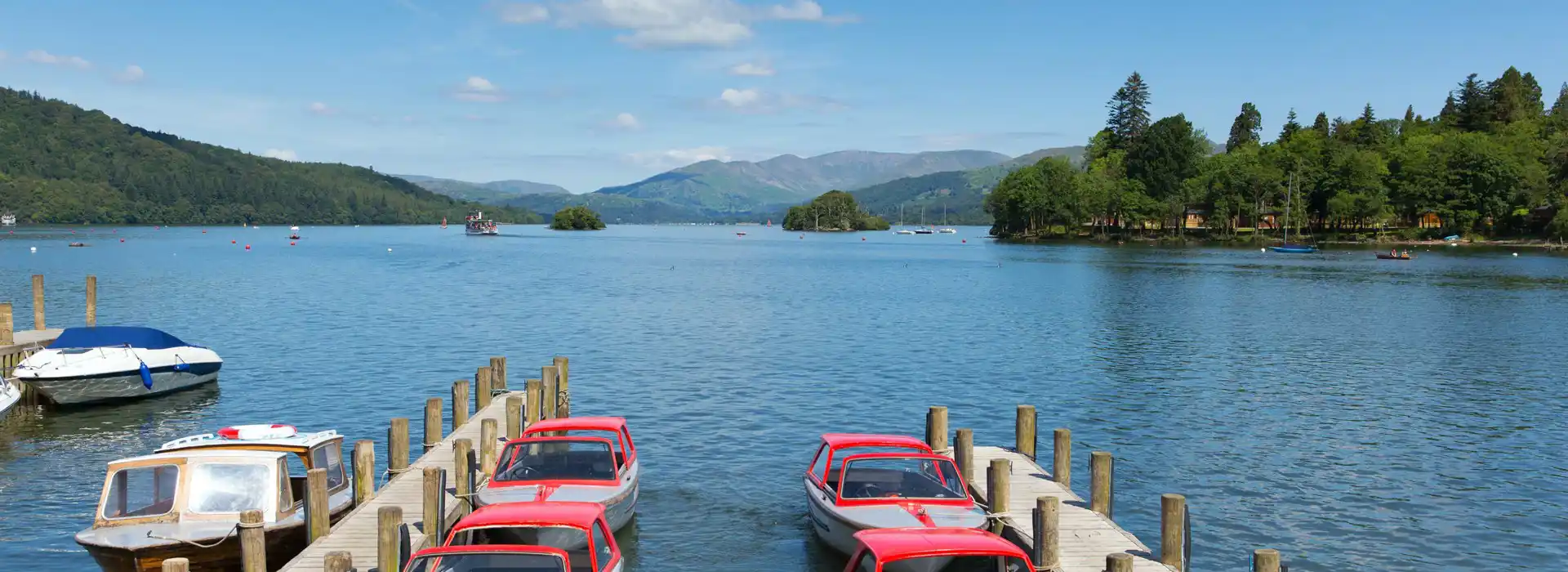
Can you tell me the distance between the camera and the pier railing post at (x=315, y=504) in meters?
19.0

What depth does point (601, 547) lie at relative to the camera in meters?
18.8

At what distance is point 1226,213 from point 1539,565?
183 m

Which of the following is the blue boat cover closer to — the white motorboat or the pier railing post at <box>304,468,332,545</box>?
the white motorboat

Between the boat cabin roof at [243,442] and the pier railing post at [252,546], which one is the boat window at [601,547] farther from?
the boat cabin roof at [243,442]

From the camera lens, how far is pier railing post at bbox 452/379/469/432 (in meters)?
29.9

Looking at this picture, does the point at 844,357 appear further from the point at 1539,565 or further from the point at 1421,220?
the point at 1421,220

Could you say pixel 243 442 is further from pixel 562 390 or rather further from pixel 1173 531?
pixel 1173 531

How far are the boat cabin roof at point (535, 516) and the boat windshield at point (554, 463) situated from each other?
365 centimetres

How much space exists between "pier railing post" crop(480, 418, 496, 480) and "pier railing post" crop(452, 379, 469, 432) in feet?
18.4

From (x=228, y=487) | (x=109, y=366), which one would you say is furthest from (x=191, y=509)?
(x=109, y=366)

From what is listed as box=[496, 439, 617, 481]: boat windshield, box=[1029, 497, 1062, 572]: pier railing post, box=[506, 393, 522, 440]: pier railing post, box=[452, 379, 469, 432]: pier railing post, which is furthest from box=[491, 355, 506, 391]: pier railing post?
box=[1029, 497, 1062, 572]: pier railing post

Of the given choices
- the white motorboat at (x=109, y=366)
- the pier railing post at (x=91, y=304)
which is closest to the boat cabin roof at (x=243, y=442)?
the white motorboat at (x=109, y=366)

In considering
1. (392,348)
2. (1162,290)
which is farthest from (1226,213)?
(392,348)

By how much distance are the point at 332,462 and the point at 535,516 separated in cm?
839
